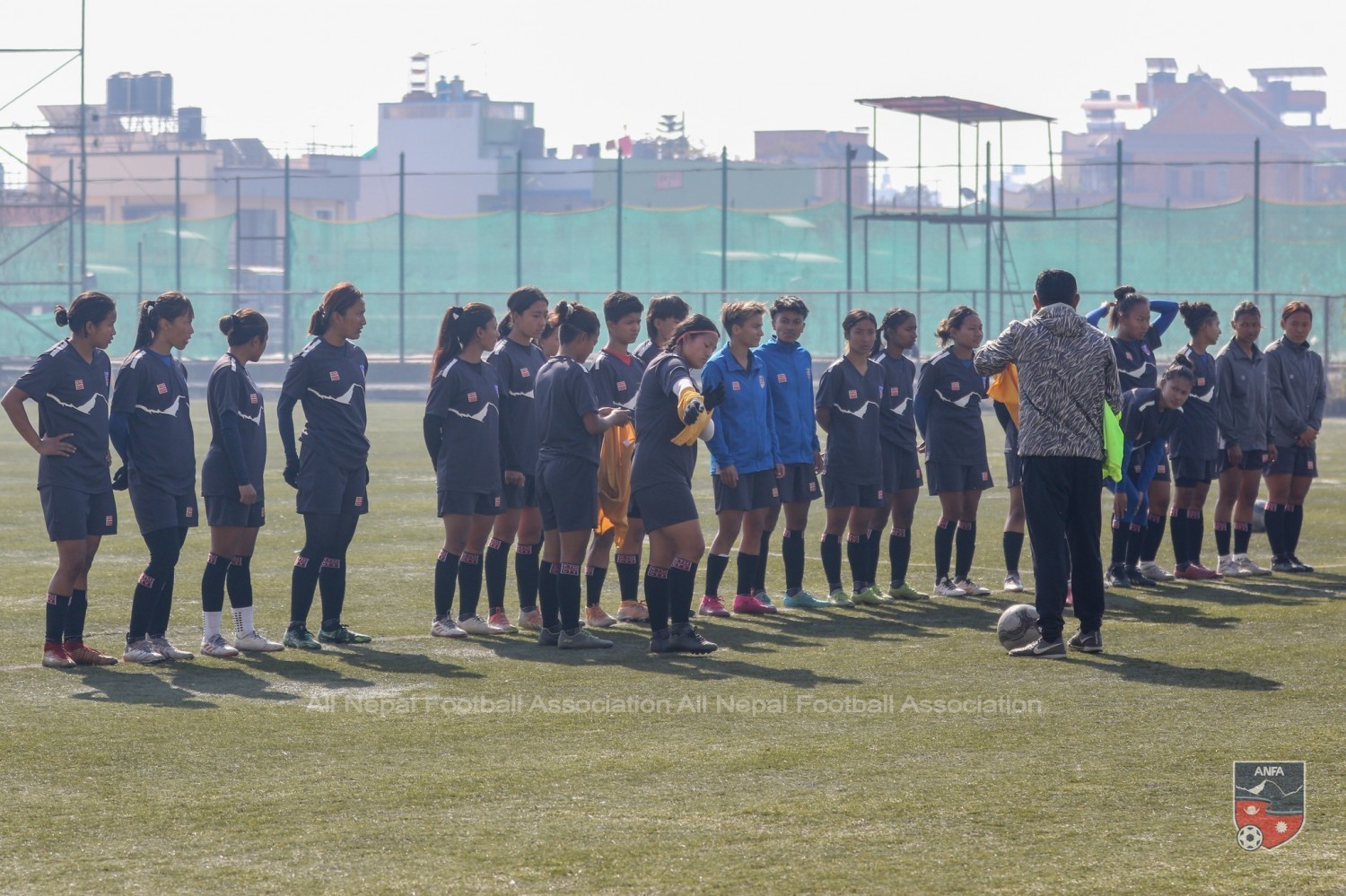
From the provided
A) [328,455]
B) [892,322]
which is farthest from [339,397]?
[892,322]

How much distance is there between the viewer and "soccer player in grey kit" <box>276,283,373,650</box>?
959 cm

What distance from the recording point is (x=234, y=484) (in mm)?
9297

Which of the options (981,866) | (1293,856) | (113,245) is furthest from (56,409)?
(113,245)

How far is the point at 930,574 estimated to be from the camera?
1291cm

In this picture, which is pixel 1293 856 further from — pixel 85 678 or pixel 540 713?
pixel 85 678

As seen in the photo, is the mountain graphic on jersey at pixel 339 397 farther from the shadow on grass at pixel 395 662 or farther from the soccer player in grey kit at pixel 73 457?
the shadow on grass at pixel 395 662

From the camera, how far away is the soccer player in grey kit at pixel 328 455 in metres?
9.59

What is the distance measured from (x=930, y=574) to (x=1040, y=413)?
152 inches

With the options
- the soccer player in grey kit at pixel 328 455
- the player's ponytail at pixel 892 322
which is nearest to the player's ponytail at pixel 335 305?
the soccer player in grey kit at pixel 328 455

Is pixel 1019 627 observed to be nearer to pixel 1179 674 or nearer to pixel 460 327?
pixel 1179 674

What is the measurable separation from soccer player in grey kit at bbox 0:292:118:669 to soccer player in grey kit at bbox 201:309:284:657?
1.77 ft

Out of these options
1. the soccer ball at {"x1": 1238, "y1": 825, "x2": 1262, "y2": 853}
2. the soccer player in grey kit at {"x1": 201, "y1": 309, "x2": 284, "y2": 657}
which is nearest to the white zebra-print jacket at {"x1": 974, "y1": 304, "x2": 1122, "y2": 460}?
the soccer ball at {"x1": 1238, "y1": 825, "x2": 1262, "y2": 853}

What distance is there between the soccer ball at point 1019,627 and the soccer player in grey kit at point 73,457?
4.46m

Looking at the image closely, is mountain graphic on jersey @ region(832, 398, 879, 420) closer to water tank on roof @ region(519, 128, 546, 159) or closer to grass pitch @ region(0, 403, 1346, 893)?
grass pitch @ region(0, 403, 1346, 893)
